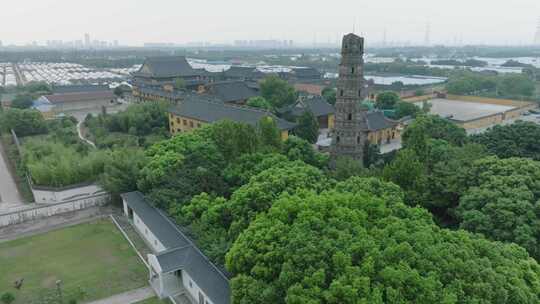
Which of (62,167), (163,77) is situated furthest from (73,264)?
(163,77)

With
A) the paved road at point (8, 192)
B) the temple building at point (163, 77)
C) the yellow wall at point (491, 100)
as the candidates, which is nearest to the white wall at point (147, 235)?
the paved road at point (8, 192)

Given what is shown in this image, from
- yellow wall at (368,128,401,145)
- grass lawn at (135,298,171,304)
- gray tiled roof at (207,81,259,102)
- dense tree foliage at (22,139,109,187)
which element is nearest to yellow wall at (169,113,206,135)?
gray tiled roof at (207,81,259,102)

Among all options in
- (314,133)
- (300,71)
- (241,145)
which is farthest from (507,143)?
(300,71)

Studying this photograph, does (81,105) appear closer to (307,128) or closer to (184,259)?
(307,128)

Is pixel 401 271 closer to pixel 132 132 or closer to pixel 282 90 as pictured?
pixel 132 132

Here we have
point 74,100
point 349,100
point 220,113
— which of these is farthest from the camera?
point 74,100

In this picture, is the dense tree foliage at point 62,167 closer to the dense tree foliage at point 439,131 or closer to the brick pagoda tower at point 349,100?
the brick pagoda tower at point 349,100

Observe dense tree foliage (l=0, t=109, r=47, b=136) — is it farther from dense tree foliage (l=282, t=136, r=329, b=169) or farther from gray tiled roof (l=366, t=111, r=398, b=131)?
gray tiled roof (l=366, t=111, r=398, b=131)
